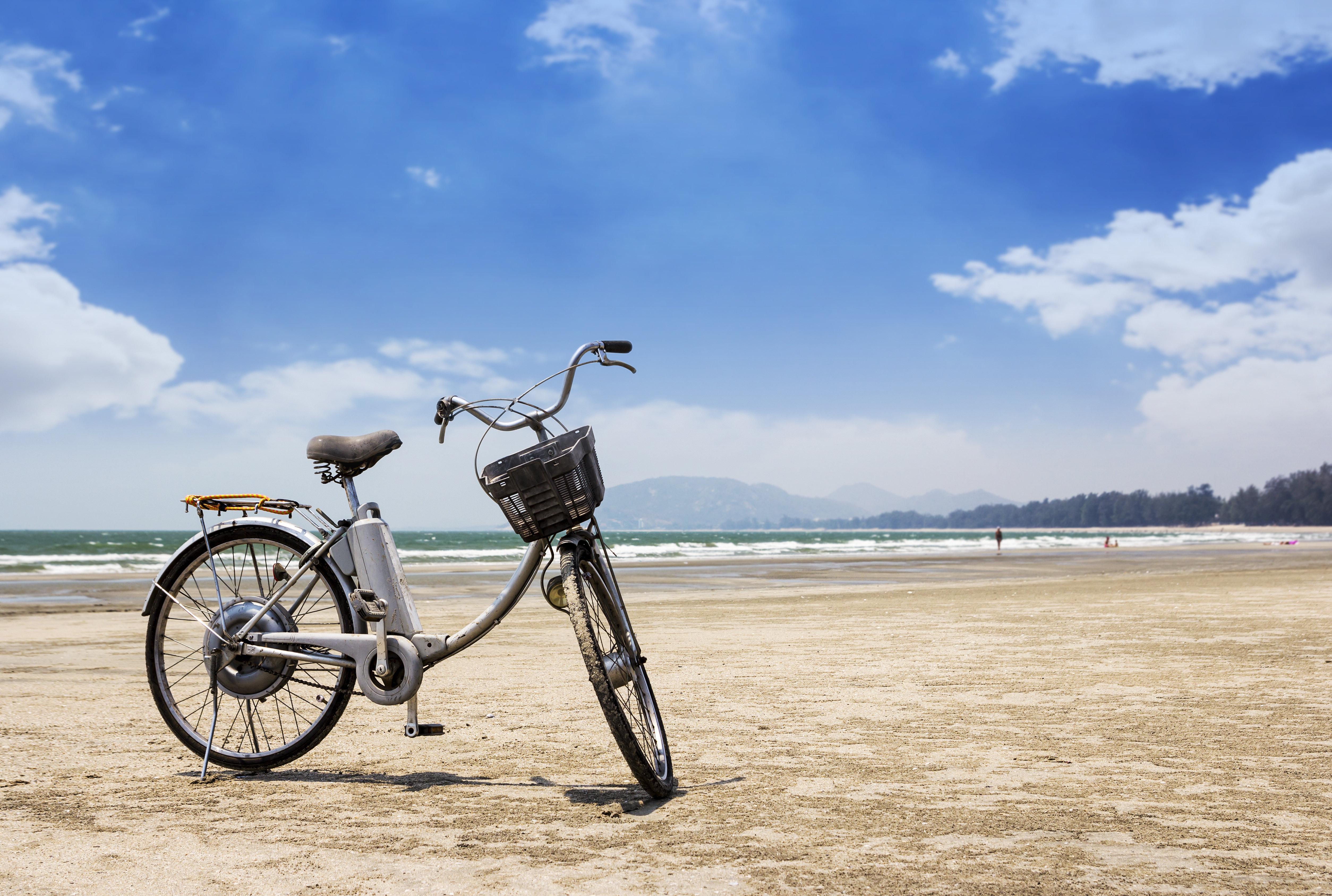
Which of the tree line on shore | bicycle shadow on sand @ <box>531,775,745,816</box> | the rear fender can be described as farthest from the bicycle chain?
the tree line on shore

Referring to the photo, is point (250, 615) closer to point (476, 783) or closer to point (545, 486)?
point (476, 783)

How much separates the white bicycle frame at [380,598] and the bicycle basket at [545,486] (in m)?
0.13

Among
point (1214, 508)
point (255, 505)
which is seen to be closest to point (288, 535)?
point (255, 505)

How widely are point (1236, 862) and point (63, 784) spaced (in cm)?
443

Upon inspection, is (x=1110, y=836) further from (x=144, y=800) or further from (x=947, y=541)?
(x=947, y=541)

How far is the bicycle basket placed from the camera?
3.47 m

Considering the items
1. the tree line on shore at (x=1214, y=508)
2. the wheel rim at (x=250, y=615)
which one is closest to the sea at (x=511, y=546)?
the wheel rim at (x=250, y=615)

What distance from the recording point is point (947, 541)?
3214 inches

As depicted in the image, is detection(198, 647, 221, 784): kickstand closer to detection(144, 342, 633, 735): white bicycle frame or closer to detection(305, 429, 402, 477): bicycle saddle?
detection(144, 342, 633, 735): white bicycle frame

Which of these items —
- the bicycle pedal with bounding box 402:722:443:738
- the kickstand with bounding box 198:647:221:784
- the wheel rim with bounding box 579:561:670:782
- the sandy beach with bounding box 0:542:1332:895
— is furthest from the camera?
the kickstand with bounding box 198:647:221:784

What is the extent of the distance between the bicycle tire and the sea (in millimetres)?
10240

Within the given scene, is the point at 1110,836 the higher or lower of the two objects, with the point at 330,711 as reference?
lower

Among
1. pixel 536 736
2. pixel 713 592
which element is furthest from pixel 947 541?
pixel 536 736

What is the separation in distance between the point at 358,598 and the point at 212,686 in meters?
0.88
